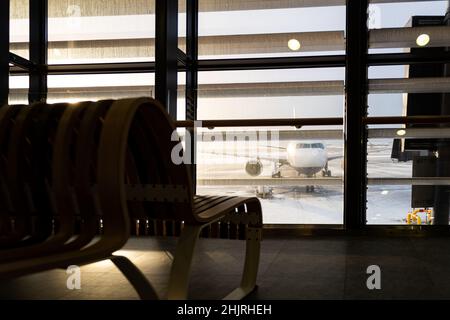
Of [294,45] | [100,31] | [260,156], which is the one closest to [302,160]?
[260,156]

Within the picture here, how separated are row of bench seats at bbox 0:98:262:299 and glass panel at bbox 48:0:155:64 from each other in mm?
3146

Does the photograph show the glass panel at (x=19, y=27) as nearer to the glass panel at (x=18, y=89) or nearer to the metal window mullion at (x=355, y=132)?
the glass panel at (x=18, y=89)

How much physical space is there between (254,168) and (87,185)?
10.0 ft

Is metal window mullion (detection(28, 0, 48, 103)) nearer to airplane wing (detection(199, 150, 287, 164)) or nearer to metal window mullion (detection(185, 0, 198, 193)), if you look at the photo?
metal window mullion (detection(185, 0, 198, 193))

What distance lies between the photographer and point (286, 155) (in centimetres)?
437

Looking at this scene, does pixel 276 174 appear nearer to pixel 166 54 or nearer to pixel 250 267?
pixel 166 54

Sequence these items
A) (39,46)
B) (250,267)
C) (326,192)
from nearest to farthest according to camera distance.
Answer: (250,267)
(326,192)
(39,46)

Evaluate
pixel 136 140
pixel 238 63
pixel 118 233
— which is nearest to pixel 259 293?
pixel 136 140

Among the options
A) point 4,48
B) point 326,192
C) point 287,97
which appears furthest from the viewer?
point 287,97

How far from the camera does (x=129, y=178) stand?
70.7 inches

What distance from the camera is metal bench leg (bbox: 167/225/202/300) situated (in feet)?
5.44

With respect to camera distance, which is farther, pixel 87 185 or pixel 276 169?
pixel 276 169

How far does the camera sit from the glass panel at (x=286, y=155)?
14.2ft
